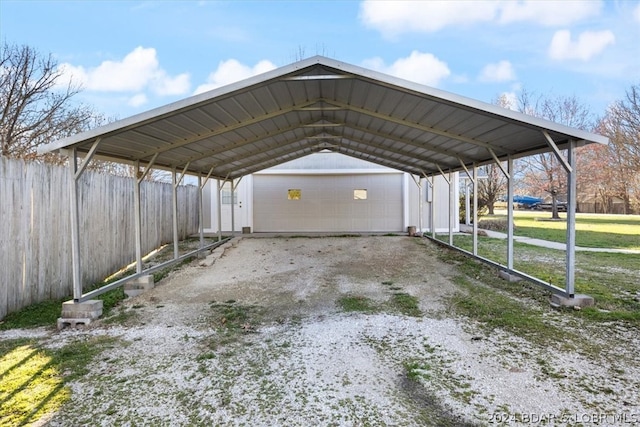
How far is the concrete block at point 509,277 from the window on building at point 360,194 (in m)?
7.85

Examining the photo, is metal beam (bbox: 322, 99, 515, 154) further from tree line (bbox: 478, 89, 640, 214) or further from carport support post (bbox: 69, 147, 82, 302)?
tree line (bbox: 478, 89, 640, 214)

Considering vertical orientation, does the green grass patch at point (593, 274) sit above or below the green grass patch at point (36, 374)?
above

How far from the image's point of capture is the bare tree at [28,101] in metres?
9.40

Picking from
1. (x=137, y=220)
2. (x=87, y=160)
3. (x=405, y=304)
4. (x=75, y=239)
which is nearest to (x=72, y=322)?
(x=75, y=239)

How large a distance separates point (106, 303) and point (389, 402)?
463 centimetres

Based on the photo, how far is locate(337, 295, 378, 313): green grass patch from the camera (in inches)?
207

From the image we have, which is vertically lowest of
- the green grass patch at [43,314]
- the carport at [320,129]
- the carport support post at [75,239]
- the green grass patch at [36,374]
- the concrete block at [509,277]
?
the green grass patch at [36,374]

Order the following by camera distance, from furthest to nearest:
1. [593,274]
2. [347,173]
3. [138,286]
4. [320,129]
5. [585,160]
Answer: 1. [585,160]
2. [347,173]
3. [320,129]
4. [593,274]
5. [138,286]

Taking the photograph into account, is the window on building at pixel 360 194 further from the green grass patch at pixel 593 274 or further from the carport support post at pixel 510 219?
the carport support post at pixel 510 219

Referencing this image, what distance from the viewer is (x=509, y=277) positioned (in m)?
6.59

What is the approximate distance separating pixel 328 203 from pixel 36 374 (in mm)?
11752

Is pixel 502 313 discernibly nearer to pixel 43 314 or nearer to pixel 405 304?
pixel 405 304

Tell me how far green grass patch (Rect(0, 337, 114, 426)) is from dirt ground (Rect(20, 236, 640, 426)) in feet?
0.40

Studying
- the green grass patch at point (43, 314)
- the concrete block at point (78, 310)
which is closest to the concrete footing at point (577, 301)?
the green grass patch at point (43, 314)
